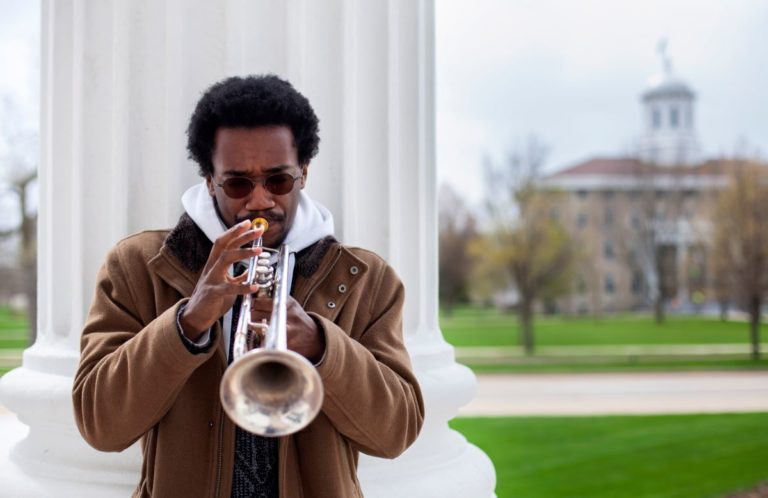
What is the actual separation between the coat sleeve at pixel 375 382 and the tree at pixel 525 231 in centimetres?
2850

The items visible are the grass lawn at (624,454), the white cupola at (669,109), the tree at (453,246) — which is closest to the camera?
the grass lawn at (624,454)

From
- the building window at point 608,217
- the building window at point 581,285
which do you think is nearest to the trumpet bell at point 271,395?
the building window at point 581,285

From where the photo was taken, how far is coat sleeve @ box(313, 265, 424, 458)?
2.16m

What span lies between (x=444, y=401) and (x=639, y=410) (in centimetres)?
1303

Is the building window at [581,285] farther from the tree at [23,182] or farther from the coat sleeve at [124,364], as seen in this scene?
the coat sleeve at [124,364]

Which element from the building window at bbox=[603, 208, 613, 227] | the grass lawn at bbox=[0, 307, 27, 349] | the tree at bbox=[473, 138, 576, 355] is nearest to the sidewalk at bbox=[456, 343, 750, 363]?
the tree at bbox=[473, 138, 576, 355]

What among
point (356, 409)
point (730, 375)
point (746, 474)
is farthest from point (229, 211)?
point (730, 375)

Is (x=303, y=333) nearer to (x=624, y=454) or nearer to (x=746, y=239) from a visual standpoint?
(x=624, y=454)

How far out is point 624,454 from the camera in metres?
11.4

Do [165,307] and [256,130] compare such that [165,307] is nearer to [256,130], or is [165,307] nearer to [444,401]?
[256,130]

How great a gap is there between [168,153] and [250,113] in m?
0.95

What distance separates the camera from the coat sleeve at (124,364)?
2096mm

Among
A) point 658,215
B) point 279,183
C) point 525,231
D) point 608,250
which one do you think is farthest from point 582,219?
point 279,183

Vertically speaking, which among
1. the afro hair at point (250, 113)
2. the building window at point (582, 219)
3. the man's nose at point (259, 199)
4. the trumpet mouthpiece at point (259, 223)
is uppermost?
the building window at point (582, 219)
